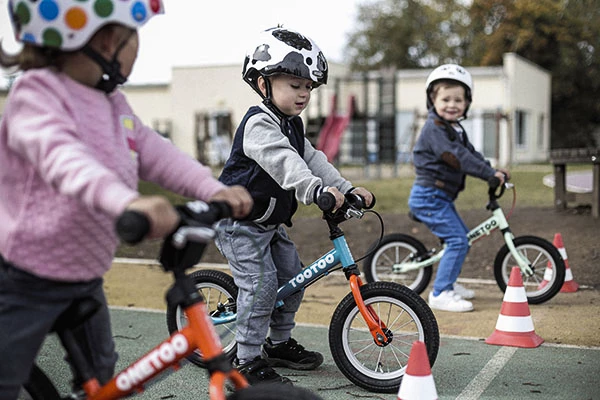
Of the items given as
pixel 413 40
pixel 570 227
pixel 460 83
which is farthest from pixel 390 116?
pixel 413 40

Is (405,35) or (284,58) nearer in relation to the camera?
(284,58)

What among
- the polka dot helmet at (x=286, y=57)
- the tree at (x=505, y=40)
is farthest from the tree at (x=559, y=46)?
the polka dot helmet at (x=286, y=57)

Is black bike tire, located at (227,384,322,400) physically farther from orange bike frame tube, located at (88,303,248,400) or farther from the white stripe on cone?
the white stripe on cone

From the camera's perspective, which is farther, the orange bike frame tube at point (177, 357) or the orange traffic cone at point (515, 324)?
the orange traffic cone at point (515, 324)

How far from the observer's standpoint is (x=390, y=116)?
995 inches

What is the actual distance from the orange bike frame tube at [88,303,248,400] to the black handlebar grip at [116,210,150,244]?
0.48 m

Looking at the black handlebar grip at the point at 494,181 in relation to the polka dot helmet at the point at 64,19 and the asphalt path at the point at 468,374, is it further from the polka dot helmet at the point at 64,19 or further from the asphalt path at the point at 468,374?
the polka dot helmet at the point at 64,19

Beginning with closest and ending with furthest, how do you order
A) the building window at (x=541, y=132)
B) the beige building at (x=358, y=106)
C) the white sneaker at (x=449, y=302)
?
1. the white sneaker at (x=449, y=302)
2. the beige building at (x=358, y=106)
3. the building window at (x=541, y=132)

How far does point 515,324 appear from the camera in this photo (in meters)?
5.21

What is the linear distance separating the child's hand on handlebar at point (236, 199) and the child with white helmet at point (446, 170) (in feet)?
13.7

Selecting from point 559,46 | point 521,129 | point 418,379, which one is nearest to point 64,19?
point 418,379

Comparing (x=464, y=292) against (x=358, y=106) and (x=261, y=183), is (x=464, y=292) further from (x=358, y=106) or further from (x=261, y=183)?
(x=358, y=106)

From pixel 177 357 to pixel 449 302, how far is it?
4187 mm

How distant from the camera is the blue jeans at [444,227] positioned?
6.54m
